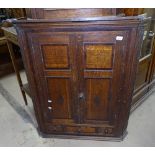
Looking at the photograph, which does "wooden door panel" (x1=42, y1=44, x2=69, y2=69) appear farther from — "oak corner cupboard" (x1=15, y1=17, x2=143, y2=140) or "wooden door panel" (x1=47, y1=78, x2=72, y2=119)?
"wooden door panel" (x1=47, y1=78, x2=72, y2=119)

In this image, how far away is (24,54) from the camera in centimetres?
134

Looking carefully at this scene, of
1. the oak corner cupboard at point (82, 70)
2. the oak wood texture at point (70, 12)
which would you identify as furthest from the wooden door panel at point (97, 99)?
the oak wood texture at point (70, 12)

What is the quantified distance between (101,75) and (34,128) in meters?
1.10

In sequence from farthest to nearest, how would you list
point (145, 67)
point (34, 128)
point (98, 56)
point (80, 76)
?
point (145, 67)
point (34, 128)
point (80, 76)
point (98, 56)

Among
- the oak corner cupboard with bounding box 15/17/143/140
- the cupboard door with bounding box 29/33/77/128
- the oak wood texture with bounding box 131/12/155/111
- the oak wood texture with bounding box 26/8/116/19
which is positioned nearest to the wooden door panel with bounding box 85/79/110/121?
the oak corner cupboard with bounding box 15/17/143/140

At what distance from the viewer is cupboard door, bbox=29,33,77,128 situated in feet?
4.13

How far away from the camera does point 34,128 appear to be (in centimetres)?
198

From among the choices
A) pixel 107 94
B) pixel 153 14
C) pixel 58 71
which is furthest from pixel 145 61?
pixel 58 71

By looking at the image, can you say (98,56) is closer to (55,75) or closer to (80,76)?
(80,76)

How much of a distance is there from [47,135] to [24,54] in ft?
3.09

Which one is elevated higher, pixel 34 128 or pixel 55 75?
pixel 55 75

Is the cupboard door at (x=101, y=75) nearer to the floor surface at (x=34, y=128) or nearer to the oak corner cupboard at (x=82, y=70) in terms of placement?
the oak corner cupboard at (x=82, y=70)

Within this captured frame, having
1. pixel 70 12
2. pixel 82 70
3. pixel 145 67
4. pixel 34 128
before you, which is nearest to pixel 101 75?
pixel 82 70

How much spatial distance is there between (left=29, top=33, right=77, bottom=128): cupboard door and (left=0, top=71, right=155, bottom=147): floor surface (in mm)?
286
